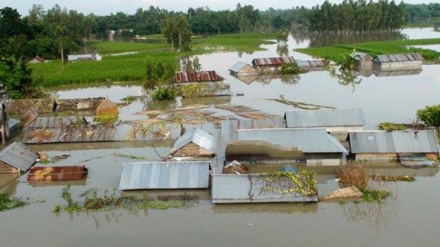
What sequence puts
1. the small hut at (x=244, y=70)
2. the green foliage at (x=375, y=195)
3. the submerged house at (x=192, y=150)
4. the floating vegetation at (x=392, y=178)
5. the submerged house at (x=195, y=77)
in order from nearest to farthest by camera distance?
the green foliage at (x=375, y=195), the floating vegetation at (x=392, y=178), the submerged house at (x=192, y=150), the submerged house at (x=195, y=77), the small hut at (x=244, y=70)

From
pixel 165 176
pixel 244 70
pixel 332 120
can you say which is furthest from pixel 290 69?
pixel 165 176

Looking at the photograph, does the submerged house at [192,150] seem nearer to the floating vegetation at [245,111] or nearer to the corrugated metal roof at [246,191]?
the corrugated metal roof at [246,191]

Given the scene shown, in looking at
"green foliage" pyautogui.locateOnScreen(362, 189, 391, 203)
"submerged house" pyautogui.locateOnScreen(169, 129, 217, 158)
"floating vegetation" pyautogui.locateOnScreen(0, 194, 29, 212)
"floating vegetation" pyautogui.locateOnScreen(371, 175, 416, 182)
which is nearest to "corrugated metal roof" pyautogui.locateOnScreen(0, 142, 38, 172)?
"floating vegetation" pyautogui.locateOnScreen(0, 194, 29, 212)

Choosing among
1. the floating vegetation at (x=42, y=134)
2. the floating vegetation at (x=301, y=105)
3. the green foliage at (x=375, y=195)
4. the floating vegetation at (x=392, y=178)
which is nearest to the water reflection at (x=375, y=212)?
the green foliage at (x=375, y=195)

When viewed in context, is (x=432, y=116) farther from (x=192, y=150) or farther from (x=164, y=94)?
(x=164, y=94)

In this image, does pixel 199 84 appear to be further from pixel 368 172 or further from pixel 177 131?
pixel 368 172

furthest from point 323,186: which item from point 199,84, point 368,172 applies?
point 199,84
